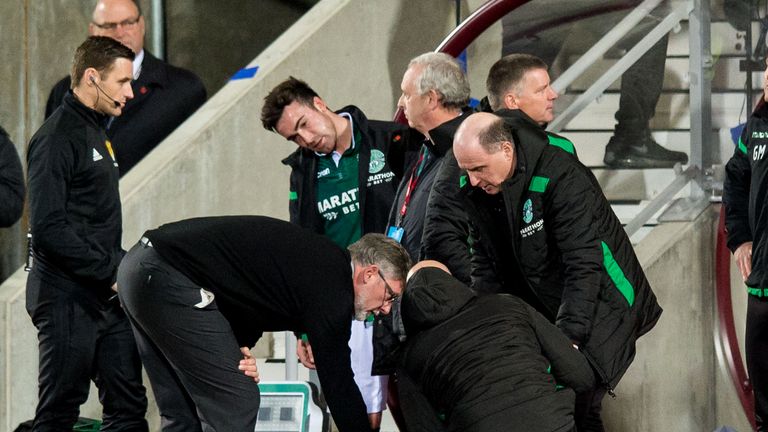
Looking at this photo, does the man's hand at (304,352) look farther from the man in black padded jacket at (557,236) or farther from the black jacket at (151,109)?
the black jacket at (151,109)

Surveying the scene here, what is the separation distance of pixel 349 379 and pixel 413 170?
161 cm

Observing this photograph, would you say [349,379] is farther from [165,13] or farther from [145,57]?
[165,13]

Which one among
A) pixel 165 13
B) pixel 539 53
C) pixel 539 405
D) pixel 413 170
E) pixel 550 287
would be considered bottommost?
pixel 539 405

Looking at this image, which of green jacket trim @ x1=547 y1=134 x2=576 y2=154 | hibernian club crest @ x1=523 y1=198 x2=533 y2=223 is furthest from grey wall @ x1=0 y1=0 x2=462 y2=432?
hibernian club crest @ x1=523 y1=198 x2=533 y2=223

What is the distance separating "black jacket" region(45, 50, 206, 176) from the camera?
8625mm

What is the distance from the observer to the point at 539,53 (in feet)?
26.6

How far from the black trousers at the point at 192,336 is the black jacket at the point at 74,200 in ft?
3.48

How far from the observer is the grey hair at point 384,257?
5.30 metres

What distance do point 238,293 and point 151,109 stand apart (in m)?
3.58

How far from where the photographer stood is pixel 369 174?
22.8 feet

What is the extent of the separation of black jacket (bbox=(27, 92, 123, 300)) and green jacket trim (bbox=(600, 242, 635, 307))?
237 cm

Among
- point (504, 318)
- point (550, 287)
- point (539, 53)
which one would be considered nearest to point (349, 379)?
point (504, 318)

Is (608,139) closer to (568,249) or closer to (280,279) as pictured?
(568,249)

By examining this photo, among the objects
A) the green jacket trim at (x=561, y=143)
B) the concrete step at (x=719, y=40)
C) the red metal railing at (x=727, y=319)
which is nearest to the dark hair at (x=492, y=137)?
the green jacket trim at (x=561, y=143)
